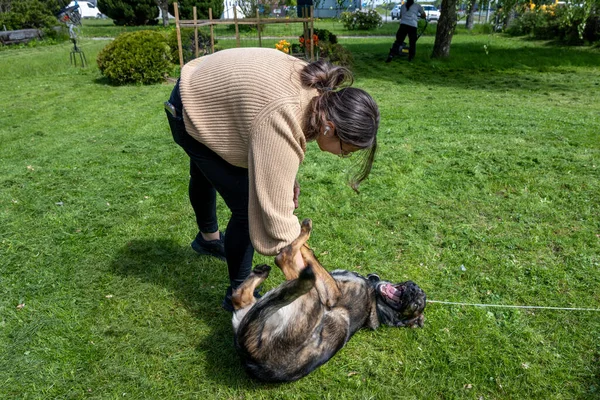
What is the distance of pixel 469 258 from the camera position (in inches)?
154

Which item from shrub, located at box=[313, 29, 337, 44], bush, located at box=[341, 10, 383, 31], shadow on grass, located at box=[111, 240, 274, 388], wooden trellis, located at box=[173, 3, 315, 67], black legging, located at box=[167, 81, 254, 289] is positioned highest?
bush, located at box=[341, 10, 383, 31]

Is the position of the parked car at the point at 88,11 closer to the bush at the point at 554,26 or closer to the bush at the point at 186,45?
the bush at the point at 186,45

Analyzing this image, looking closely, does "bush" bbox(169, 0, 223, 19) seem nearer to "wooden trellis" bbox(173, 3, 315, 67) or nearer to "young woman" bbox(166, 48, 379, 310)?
"wooden trellis" bbox(173, 3, 315, 67)

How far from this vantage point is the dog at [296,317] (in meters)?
2.48

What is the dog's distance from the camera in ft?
8.13

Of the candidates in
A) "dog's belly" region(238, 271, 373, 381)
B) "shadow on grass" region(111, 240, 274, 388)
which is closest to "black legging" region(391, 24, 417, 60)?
"shadow on grass" region(111, 240, 274, 388)

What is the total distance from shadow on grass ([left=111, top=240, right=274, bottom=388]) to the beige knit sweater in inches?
40.0

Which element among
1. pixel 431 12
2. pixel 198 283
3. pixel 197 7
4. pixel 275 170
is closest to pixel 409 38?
pixel 198 283

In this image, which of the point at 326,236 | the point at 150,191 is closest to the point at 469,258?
the point at 326,236

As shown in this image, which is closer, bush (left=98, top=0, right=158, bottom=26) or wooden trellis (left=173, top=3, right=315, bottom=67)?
wooden trellis (left=173, top=3, right=315, bottom=67)

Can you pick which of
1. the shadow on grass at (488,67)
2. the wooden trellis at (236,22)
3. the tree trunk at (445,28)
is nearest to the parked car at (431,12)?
the shadow on grass at (488,67)

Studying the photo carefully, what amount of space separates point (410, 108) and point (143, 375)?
7.16 metres

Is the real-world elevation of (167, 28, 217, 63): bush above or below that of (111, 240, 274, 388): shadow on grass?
above

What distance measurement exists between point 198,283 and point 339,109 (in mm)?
2021
